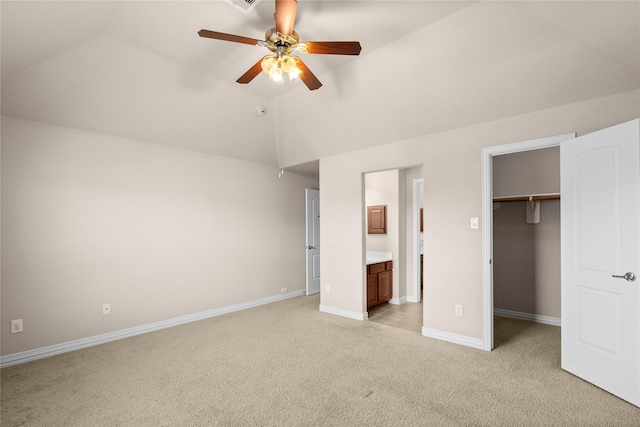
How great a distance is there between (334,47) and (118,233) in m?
3.31

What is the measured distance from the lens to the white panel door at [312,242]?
5844 millimetres

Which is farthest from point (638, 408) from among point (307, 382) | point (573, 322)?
point (307, 382)

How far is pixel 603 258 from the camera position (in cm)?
243

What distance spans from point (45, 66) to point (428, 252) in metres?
4.29

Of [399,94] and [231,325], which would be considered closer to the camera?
[399,94]

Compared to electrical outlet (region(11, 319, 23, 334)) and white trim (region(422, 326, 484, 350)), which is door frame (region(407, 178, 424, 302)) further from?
electrical outlet (region(11, 319, 23, 334))

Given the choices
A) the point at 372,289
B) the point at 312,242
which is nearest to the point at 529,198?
the point at 372,289

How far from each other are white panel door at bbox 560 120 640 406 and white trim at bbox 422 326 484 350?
72 cm

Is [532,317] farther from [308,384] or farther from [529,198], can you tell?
[308,384]

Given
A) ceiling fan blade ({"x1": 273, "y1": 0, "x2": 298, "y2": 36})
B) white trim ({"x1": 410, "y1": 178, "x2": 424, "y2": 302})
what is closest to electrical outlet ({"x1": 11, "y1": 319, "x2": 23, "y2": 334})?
ceiling fan blade ({"x1": 273, "y1": 0, "x2": 298, "y2": 36})

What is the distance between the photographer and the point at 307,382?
8.40ft

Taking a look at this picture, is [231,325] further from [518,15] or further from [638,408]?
[518,15]

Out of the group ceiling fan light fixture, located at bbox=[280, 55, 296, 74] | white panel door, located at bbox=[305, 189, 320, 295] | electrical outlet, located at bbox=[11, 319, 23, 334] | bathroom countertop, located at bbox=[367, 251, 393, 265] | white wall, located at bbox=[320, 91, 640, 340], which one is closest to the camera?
Result: ceiling fan light fixture, located at bbox=[280, 55, 296, 74]

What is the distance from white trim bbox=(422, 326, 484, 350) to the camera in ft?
10.6
